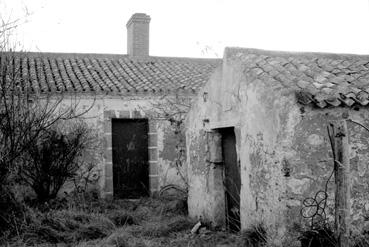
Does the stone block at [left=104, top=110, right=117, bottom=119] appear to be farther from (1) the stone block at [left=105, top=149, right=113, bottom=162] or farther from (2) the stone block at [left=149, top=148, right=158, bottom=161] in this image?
(2) the stone block at [left=149, top=148, right=158, bottom=161]

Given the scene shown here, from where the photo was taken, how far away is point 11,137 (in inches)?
299

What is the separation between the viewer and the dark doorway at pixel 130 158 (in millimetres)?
13570

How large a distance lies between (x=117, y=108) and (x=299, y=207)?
8.09m

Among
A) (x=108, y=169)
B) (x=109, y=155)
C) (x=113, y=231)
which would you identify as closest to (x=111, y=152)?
(x=109, y=155)

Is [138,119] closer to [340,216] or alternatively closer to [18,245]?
[18,245]

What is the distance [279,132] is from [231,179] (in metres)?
2.25

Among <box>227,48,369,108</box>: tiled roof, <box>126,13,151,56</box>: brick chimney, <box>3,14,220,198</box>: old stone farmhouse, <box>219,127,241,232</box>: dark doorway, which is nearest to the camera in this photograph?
<box>227,48,369,108</box>: tiled roof

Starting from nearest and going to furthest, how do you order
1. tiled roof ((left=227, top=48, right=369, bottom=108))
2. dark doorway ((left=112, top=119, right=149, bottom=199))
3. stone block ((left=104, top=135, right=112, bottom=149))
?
1. tiled roof ((left=227, top=48, right=369, bottom=108))
2. stone block ((left=104, top=135, right=112, bottom=149))
3. dark doorway ((left=112, top=119, right=149, bottom=199))

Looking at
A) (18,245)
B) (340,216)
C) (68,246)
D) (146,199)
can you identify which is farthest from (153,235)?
(146,199)

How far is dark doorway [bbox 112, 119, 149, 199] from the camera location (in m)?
13.6

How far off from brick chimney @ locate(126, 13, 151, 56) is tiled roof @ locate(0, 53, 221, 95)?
1122 mm

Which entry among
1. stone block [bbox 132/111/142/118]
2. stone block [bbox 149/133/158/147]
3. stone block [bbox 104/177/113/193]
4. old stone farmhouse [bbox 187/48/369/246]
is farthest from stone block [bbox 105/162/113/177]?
old stone farmhouse [bbox 187/48/369/246]

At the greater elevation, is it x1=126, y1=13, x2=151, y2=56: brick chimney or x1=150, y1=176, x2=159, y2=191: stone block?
x1=126, y1=13, x2=151, y2=56: brick chimney

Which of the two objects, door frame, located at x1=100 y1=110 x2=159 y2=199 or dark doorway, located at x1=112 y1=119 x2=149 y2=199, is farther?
dark doorway, located at x1=112 y1=119 x2=149 y2=199
